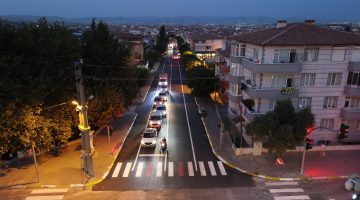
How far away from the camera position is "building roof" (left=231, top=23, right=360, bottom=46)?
28.4 m

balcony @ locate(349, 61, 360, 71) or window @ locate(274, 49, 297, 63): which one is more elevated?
window @ locate(274, 49, 297, 63)

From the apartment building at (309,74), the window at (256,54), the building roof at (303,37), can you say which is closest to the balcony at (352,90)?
the apartment building at (309,74)

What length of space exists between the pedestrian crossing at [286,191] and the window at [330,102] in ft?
38.6

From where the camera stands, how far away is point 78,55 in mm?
29484

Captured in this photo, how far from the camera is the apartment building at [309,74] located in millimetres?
28859

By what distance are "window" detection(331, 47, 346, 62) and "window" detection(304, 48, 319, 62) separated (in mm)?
1695

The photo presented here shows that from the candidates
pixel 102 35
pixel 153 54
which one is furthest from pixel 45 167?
pixel 153 54

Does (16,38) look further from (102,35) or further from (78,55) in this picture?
(102,35)

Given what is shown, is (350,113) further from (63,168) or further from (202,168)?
(63,168)

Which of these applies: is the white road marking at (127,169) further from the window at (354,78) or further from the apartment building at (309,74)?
the window at (354,78)

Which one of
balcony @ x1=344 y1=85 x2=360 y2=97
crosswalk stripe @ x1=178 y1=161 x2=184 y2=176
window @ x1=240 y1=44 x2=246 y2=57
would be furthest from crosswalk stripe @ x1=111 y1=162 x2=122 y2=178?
balcony @ x1=344 y1=85 x2=360 y2=97

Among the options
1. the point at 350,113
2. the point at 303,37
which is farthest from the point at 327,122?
the point at 303,37

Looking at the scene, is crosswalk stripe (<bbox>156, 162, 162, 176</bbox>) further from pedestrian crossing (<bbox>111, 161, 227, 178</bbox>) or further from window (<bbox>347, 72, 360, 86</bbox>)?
window (<bbox>347, 72, 360, 86</bbox>)

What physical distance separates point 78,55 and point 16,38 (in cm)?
563
